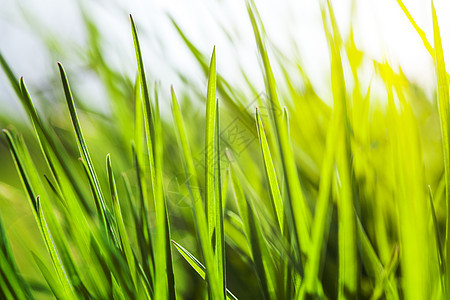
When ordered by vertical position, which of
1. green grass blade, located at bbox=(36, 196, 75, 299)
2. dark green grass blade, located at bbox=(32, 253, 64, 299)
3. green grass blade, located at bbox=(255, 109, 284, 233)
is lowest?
dark green grass blade, located at bbox=(32, 253, 64, 299)

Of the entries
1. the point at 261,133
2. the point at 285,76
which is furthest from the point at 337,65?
the point at 285,76

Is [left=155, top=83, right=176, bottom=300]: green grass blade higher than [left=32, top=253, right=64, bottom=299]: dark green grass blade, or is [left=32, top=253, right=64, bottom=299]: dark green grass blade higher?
[left=155, top=83, right=176, bottom=300]: green grass blade

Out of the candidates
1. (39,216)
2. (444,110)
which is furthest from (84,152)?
(444,110)

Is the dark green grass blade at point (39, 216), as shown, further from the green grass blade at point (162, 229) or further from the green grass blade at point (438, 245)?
the green grass blade at point (438, 245)

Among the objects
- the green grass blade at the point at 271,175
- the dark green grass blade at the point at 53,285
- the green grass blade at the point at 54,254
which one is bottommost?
the dark green grass blade at the point at 53,285

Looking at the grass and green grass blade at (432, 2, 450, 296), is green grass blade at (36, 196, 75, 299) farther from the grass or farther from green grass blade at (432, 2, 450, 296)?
green grass blade at (432, 2, 450, 296)

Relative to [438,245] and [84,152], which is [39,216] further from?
[438,245]

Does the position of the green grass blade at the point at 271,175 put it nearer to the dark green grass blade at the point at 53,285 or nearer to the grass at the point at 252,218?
the grass at the point at 252,218

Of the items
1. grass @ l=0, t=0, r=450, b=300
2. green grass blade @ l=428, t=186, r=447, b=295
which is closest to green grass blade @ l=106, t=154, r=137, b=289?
grass @ l=0, t=0, r=450, b=300

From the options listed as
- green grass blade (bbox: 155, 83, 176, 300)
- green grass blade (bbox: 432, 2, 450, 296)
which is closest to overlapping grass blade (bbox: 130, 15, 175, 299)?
green grass blade (bbox: 155, 83, 176, 300)

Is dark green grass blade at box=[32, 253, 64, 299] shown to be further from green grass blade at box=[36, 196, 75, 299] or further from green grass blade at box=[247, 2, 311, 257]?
green grass blade at box=[247, 2, 311, 257]

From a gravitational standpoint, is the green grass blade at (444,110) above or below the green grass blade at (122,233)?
above

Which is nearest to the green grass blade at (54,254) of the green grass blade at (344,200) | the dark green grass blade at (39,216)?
the dark green grass blade at (39,216)
